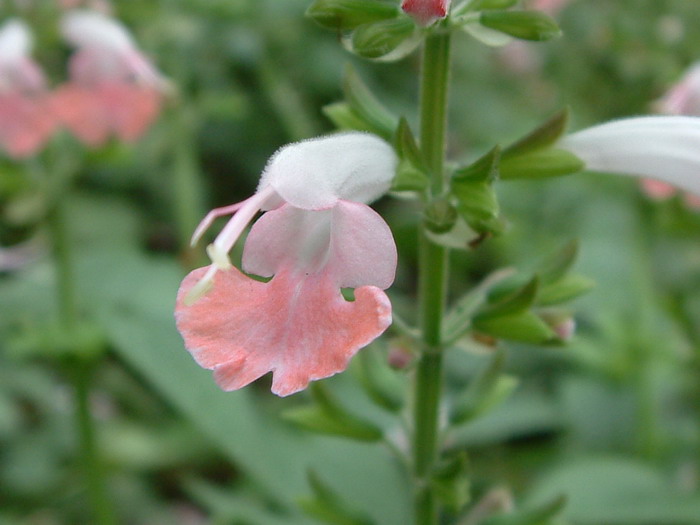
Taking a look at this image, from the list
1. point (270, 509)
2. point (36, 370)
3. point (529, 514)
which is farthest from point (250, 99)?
point (529, 514)

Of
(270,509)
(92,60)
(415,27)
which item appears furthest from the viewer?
(270,509)

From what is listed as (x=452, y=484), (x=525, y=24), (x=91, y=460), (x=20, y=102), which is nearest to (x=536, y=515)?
(x=452, y=484)

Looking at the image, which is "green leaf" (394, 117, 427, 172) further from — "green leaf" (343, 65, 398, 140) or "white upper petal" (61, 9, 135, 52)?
"white upper petal" (61, 9, 135, 52)

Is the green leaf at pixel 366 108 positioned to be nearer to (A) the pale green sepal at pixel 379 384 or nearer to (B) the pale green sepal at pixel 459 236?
(B) the pale green sepal at pixel 459 236

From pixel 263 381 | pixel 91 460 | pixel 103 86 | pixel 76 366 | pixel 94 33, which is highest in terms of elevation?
pixel 94 33

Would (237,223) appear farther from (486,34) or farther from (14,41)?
(14,41)

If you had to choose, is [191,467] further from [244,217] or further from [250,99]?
[244,217]
